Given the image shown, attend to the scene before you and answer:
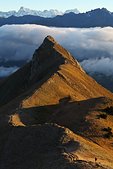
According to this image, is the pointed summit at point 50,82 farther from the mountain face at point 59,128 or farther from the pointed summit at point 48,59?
the mountain face at point 59,128

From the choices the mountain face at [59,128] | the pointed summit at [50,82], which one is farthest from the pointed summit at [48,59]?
the mountain face at [59,128]

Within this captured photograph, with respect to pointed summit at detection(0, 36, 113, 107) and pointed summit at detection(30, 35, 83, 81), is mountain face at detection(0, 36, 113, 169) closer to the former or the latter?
pointed summit at detection(0, 36, 113, 107)

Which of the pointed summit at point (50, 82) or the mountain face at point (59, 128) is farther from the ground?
the mountain face at point (59, 128)

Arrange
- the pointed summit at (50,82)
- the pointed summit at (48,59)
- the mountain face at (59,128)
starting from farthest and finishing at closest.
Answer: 1. the pointed summit at (48,59)
2. the pointed summit at (50,82)
3. the mountain face at (59,128)

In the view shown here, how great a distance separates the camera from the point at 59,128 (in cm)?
7362

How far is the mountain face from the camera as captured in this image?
64.1 meters

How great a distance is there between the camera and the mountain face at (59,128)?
6406 centimetres

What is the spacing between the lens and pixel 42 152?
223 feet

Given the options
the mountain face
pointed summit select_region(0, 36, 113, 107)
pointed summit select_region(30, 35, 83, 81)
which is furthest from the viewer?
pointed summit select_region(30, 35, 83, 81)

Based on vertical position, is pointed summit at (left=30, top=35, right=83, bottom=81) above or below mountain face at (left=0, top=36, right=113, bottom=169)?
below

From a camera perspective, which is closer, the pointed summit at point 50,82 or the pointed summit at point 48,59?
the pointed summit at point 50,82

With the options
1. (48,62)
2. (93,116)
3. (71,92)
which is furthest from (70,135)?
(48,62)

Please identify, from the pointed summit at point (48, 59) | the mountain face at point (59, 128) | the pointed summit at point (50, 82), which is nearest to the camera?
the mountain face at point (59, 128)

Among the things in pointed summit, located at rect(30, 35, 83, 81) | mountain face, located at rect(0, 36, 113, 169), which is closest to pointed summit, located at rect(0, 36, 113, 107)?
pointed summit, located at rect(30, 35, 83, 81)
